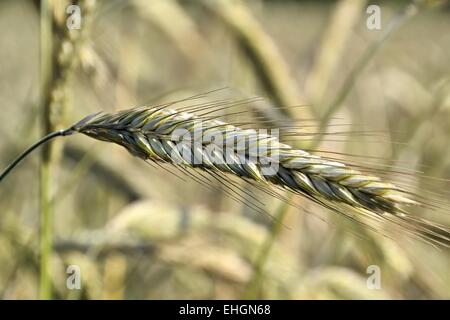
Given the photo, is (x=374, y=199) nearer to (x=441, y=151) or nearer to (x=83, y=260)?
(x=83, y=260)

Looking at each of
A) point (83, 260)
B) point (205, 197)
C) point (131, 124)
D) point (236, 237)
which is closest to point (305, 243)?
point (205, 197)
